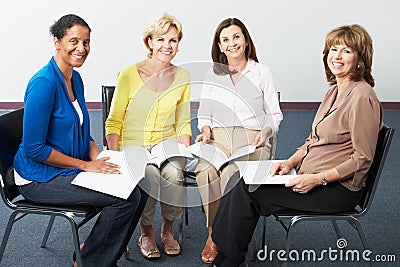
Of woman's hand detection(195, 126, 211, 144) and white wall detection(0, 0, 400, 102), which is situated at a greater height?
white wall detection(0, 0, 400, 102)

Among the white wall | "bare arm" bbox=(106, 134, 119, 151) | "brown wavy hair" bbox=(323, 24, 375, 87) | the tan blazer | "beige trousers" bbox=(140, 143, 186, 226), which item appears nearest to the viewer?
the tan blazer

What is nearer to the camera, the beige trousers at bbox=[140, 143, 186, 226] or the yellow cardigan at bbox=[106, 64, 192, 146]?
the beige trousers at bbox=[140, 143, 186, 226]

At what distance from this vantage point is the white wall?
18.4 ft

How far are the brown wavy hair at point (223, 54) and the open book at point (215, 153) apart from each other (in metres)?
0.42

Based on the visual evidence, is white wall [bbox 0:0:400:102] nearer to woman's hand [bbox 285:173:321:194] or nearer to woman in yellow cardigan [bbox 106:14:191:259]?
woman in yellow cardigan [bbox 106:14:191:259]

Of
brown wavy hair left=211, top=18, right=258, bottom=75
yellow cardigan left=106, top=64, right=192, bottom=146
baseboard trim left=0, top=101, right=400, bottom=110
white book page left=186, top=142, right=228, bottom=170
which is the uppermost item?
brown wavy hair left=211, top=18, right=258, bottom=75

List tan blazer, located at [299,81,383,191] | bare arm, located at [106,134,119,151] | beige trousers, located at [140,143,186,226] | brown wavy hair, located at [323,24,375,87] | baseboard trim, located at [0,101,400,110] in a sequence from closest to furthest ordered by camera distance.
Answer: tan blazer, located at [299,81,383,191] → brown wavy hair, located at [323,24,375,87] → beige trousers, located at [140,143,186,226] → bare arm, located at [106,134,119,151] → baseboard trim, located at [0,101,400,110]

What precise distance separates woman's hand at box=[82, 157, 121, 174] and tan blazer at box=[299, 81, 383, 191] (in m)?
0.80

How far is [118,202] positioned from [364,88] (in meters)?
1.10

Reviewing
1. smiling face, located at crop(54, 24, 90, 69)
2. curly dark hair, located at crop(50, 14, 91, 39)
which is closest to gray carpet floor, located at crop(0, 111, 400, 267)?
smiling face, located at crop(54, 24, 90, 69)

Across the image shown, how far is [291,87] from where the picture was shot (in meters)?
5.93

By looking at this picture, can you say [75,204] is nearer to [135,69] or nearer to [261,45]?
[135,69]

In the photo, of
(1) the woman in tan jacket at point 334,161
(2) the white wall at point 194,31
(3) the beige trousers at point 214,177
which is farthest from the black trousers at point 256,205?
(2) the white wall at point 194,31

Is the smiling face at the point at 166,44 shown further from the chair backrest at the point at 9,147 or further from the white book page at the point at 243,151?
the chair backrest at the point at 9,147
